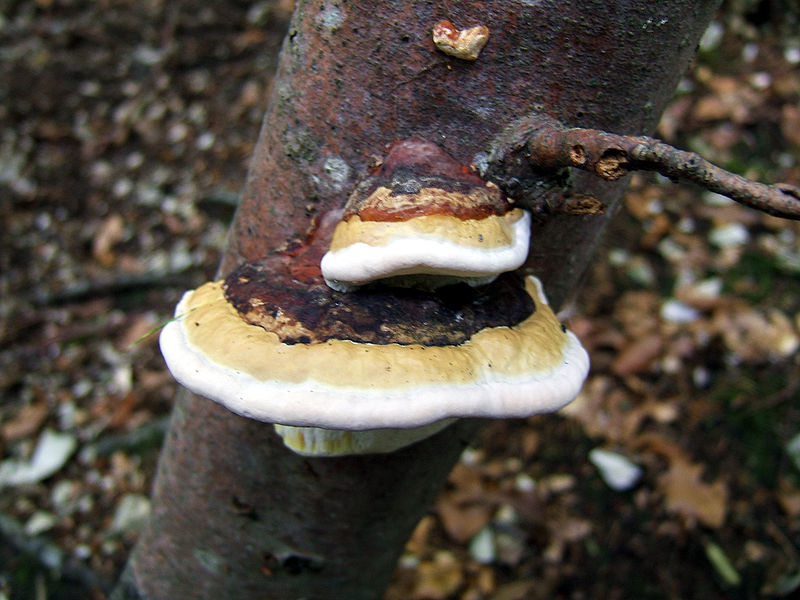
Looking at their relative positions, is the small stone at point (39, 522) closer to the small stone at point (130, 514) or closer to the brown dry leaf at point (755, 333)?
the small stone at point (130, 514)

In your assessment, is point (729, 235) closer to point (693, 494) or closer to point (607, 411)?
point (607, 411)

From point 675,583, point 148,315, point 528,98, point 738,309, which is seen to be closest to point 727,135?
point 738,309

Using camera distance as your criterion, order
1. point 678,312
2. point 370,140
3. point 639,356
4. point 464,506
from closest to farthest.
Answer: point 370,140 < point 464,506 < point 639,356 < point 678,312

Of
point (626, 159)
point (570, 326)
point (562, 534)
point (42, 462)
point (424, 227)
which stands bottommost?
point (42, 462)

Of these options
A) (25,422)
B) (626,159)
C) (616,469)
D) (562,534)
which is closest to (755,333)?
(616,469)

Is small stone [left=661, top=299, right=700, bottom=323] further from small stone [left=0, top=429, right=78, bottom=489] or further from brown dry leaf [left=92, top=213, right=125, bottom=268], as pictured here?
brown dry leaf [left=92, top=213, right=125, bottom=268]

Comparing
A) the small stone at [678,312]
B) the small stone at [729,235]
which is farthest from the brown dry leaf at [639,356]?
the small stone at [729,235]
